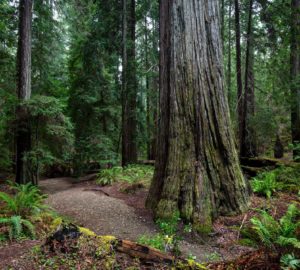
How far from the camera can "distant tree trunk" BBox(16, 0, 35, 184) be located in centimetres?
959

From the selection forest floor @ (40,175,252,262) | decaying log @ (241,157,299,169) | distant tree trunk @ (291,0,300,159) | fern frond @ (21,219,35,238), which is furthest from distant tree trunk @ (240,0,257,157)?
fern frond @ (21,219,35,238)

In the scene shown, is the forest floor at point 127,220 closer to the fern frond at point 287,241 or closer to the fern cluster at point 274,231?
the fern cluster at point 274,231

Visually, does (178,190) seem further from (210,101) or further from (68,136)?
(68,136)

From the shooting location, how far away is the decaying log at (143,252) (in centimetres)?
313

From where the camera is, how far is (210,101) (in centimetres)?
599

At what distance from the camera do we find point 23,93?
394 inches

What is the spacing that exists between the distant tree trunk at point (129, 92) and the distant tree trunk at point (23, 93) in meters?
4.73

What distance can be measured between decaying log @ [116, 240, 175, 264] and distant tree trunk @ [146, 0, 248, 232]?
7.83ft

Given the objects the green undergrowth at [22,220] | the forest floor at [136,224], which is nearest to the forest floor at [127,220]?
the forest floor at [136,224]

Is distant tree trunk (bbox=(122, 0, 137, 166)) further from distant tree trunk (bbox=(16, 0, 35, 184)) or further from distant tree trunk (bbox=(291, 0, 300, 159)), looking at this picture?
distant tree trunk (bbox=(291, 0, 300, 159))

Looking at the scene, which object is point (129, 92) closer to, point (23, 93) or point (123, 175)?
point (123, 175)

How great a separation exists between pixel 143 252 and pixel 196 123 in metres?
3.31

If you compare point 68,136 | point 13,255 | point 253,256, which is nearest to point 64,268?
point 13,255

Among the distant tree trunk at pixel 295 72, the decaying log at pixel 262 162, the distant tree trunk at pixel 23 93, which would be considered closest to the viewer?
the distant tree trunk at pixel 23 93
